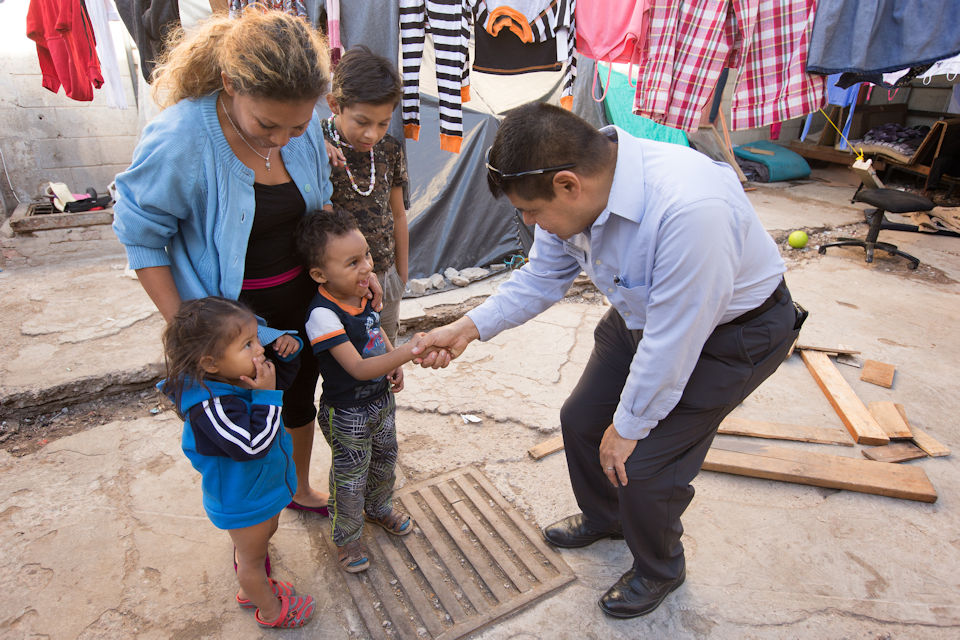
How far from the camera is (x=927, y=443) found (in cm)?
314

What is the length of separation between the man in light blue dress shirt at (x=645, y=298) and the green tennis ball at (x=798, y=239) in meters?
5.02

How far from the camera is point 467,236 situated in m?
5.37

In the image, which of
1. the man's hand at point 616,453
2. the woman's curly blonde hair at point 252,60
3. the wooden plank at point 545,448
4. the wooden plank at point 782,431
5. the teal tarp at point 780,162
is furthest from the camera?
the teal tarp at point 780,162

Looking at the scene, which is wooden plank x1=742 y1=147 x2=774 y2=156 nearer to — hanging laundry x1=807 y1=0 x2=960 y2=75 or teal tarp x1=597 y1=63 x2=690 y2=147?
teal tarp x1=597 y1=63 x2=690 y2=147

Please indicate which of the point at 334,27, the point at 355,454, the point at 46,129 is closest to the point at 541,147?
the point at 355,454

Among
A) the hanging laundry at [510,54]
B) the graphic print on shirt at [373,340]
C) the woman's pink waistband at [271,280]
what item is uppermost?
the hanging laundry at [510,54]

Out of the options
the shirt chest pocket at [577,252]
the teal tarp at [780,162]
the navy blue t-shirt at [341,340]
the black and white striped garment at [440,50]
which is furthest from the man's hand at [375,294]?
the teal tarp at [780,162]

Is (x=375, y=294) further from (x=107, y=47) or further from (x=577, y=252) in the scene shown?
(x=107, y=47)

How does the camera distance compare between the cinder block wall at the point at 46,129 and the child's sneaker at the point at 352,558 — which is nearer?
the child's sneaker at the point at 352,558

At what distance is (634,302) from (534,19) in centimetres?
260

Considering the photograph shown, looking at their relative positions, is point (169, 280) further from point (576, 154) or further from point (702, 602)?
point (702, 602)

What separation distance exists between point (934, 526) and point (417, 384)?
282 centimetres

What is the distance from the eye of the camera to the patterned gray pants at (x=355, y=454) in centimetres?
204

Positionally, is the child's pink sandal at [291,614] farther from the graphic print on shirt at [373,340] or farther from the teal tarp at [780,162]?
the teal tarp at [780,162]
